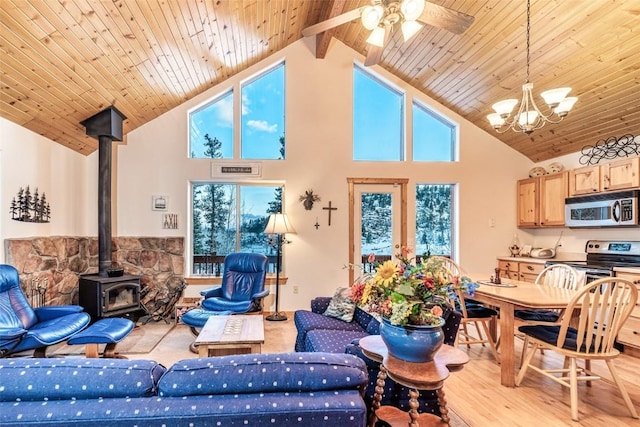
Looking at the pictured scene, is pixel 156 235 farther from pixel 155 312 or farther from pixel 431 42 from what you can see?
pixel 431 42

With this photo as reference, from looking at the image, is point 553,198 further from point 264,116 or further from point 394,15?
point 264,116

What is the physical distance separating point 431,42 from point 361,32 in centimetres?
105

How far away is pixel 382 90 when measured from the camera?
5395mm

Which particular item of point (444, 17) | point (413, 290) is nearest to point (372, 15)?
point (444, 17)

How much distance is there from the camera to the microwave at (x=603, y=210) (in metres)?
3.61

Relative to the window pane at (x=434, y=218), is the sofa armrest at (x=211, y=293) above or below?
below

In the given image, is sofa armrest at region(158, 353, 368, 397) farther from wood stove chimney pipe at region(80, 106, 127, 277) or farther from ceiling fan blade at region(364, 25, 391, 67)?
wood stove chimney pipe at region(80, 106, 127, 277)

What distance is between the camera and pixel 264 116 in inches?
205

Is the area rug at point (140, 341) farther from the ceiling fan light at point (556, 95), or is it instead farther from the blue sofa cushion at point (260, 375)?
the ceiling fan light at point (556, 95)

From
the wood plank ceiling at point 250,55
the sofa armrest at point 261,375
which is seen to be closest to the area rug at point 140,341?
the wood plank ceiling at point 250,55

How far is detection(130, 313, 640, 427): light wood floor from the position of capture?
2.31 metres

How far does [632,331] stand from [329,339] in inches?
124

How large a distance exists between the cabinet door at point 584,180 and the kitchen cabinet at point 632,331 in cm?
110

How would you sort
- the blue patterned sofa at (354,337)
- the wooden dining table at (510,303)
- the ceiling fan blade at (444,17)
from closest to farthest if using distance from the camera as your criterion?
the blue patterned sofa at (354,337), the ceiling fan blade at (444,17), the wooden dining table at (510,303)
